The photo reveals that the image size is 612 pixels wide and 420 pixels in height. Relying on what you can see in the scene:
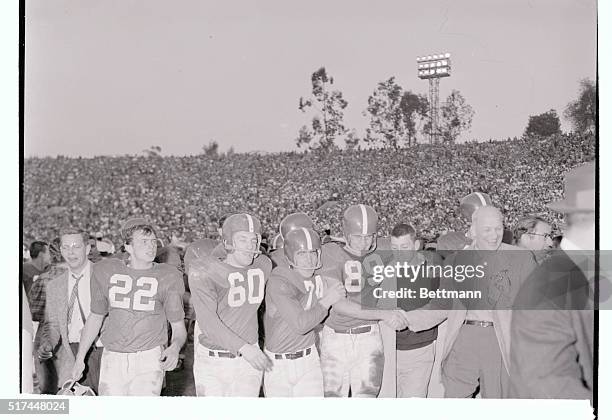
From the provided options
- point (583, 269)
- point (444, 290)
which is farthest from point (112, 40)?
point (583, 269)

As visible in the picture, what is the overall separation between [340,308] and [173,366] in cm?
79

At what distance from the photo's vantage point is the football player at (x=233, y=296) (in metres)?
3.10

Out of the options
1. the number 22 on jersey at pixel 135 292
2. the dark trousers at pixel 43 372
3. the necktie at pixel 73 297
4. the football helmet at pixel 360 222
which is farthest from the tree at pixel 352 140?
the dark trousers at pixel 43 372

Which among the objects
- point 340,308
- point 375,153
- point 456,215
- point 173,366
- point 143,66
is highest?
point 143,66

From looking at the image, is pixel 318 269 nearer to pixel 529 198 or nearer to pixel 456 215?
pixel 456 215

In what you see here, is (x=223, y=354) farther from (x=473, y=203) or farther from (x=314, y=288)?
(x=473, y=203)

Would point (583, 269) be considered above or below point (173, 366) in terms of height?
above

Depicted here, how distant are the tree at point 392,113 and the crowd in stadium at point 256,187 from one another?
2.4 inches

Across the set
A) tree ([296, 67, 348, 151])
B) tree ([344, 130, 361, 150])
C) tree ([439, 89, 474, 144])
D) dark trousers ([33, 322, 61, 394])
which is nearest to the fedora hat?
tree ([439, 89, 474, 144])

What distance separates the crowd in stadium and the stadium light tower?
0.12m

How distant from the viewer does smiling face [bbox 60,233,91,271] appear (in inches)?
124

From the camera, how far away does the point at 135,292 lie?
10.3 ft

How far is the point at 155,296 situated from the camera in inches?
124

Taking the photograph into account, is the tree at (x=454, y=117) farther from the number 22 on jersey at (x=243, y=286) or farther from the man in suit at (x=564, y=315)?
the number 22 on jersey at (x=243, y=286)
